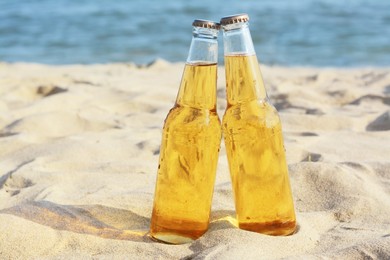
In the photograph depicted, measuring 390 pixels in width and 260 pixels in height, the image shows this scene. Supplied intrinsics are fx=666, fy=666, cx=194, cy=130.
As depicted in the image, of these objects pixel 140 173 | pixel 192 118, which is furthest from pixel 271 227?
pixel 140 173

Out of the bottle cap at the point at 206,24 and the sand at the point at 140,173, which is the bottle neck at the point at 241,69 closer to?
the bottle cap at the point at 206,24

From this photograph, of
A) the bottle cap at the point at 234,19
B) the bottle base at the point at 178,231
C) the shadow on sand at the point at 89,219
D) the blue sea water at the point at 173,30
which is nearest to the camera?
the bottle cap at the point at 234,19

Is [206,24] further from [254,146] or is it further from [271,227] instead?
[271,227]

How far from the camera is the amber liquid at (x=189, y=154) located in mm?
1711

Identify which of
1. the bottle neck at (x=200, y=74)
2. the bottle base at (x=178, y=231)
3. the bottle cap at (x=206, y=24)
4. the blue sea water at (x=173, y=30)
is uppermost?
the bottle cap at (x=206, y=24)

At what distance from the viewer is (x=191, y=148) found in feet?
5.61

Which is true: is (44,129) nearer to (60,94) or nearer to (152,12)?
(60,94)

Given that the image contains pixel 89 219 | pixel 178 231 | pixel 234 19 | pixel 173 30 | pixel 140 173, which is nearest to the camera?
pixel 234 19

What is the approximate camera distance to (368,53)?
711cm

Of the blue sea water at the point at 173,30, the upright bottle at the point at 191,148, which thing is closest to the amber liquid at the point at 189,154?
the upright bottle at the point at 191,148

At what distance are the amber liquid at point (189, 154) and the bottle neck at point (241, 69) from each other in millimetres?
45

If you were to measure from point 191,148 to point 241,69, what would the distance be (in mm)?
239

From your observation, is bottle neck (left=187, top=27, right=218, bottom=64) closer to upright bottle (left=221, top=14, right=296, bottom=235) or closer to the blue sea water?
upright bottle (left=221, top=14, right=296, bottom=235)

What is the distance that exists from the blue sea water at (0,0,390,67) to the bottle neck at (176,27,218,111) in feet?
17.0
